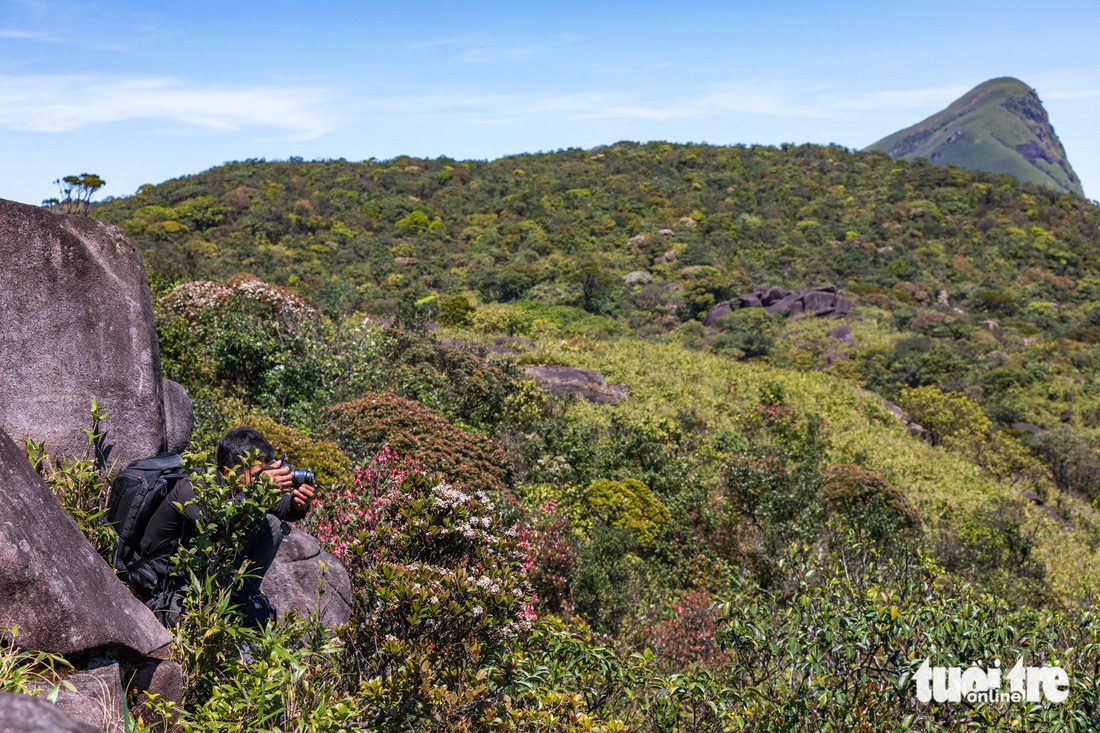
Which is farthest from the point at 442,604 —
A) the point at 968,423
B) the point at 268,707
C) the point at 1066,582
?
the point at 968,423

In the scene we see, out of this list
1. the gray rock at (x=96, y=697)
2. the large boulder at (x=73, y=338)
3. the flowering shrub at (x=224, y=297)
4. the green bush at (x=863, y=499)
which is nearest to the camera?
the gray rock at (x=96, y=697)

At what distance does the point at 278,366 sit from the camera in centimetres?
1302

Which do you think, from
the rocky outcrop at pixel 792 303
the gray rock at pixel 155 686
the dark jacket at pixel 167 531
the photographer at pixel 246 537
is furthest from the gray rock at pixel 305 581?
the rocky outcrop at pixel 792 303

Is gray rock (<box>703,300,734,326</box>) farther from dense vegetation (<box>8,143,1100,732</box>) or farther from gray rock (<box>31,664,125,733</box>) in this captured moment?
gray rock (<box>31,664,125,733</box>)

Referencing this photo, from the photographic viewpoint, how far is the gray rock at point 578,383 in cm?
1928

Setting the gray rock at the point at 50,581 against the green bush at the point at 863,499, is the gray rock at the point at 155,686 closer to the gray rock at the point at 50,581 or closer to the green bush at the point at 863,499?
the gray rock at the point at 50,581

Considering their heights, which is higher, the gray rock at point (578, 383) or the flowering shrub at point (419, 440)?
the flowering shrub at point (419, 440)

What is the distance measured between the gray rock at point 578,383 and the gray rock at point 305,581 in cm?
1414

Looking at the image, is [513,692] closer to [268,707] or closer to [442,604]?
[442,604]

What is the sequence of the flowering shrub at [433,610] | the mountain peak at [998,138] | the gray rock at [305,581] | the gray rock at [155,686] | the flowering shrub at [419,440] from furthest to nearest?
the mountain peak at [998,138], the flowering shrub at [419,440], the gray rock at [305,581], the flowering shrub at [433,610], the gray rock at [155,686]

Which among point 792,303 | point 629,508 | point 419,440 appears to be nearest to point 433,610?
point 419,440

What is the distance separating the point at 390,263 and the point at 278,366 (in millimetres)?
32040

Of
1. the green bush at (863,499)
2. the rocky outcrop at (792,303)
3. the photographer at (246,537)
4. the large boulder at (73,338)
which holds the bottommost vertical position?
the green bush at (863,499)

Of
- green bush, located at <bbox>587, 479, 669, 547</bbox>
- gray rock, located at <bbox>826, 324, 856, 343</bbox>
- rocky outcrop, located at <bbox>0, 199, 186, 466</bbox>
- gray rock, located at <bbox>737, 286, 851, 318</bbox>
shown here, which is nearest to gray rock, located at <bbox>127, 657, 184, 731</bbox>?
rocky outcrop, located at <bbox>0, 199, 186, 466</bbox>
